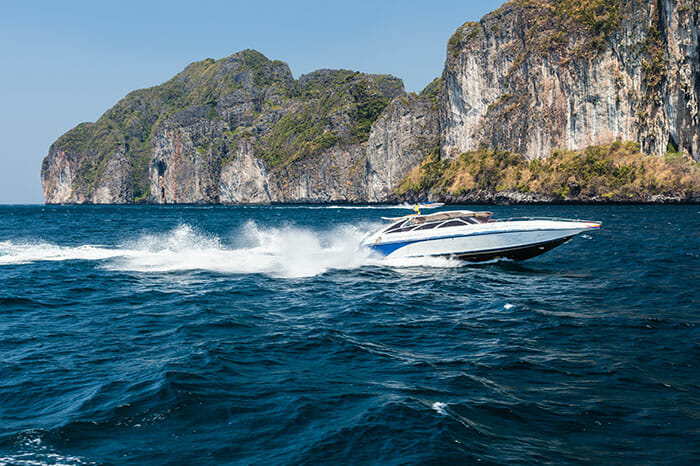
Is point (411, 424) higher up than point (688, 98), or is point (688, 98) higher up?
point (688, 98)

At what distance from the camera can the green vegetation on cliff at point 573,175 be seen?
90.4m

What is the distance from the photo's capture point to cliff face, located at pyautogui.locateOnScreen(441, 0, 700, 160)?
96.5m

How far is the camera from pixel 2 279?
20250mm

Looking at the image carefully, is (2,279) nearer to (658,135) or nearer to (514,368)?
(514,368)

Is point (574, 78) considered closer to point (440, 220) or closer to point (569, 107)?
point (569, 107)

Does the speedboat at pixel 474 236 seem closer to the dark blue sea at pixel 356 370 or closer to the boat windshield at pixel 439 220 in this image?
the boat windshield at pixel 439 220

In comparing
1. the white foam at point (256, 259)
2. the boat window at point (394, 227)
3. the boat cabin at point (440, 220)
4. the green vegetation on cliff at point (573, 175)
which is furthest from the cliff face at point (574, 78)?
the white foam at point (256, 259)

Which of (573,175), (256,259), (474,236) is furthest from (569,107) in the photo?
(256,259)

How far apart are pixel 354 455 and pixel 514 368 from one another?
14.1 ft

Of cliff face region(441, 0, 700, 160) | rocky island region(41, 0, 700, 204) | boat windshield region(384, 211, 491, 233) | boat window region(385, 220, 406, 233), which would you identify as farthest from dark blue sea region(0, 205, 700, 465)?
cliff face region(441, 0, 700, 160)

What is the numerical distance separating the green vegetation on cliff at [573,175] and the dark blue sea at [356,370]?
85074 millimetres

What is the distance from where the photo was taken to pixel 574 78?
115250 mm

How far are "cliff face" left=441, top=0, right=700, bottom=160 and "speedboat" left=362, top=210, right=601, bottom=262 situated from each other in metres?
94.2

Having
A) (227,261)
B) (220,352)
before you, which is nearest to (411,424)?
(220,352)
